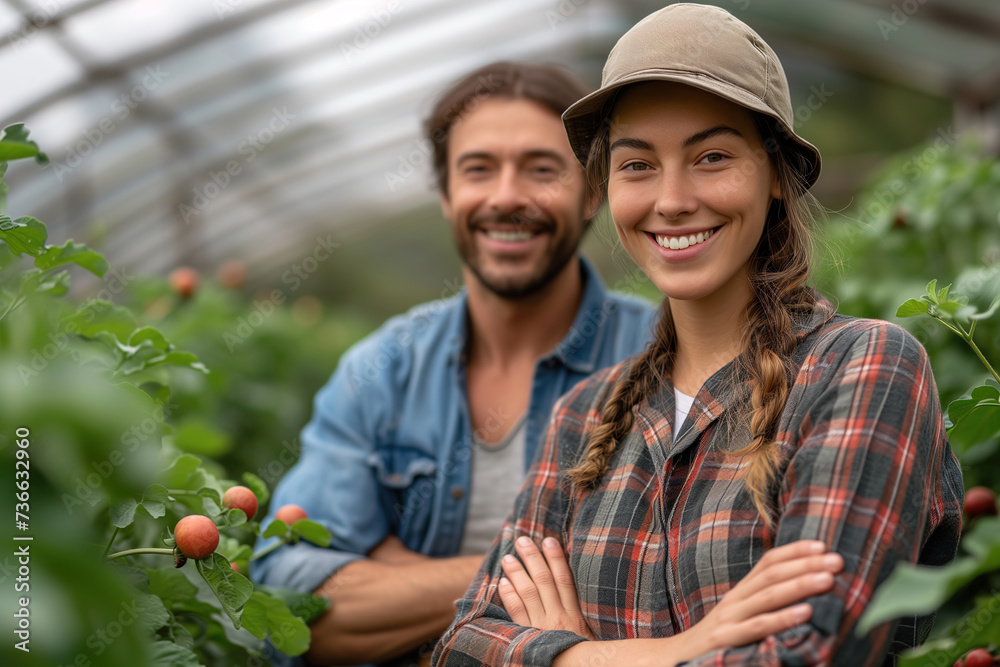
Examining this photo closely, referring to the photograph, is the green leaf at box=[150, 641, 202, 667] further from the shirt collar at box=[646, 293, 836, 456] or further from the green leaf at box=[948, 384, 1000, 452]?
the green leaf at box=[948, 384, 1000, 452]

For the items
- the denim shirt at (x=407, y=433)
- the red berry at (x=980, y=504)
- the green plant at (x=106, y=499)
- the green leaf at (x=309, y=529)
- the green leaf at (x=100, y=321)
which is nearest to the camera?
the green plant at (x=106, y=499)

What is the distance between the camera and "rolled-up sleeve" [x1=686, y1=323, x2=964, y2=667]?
4.30 feet

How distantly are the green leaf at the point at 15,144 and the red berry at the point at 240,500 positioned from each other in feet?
2.52

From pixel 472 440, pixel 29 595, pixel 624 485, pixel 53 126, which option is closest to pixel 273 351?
pixel 53 126

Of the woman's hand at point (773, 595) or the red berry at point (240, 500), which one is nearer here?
the woman's hand at point (773, 595)

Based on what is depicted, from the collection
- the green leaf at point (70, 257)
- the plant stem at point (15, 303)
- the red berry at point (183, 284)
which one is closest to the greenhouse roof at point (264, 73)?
the red berry at point (183, 284)

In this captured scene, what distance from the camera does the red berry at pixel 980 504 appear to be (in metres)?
2.17

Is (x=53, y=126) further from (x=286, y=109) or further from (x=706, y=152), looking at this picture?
(x=706, y=152)

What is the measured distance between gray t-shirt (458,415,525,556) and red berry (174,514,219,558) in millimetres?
1332

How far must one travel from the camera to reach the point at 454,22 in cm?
781

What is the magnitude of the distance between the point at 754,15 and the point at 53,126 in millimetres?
5512

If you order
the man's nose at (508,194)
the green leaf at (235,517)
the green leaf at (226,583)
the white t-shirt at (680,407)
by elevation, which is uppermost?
the man's nose at (508,194)

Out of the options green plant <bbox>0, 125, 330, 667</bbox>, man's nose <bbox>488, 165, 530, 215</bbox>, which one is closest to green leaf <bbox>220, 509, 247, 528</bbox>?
green plant <bbox>0, 125, 330, 667</bbox>

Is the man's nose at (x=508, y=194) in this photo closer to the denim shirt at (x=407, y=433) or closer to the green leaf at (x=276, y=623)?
the denim shirt at (x=407, y=433)
